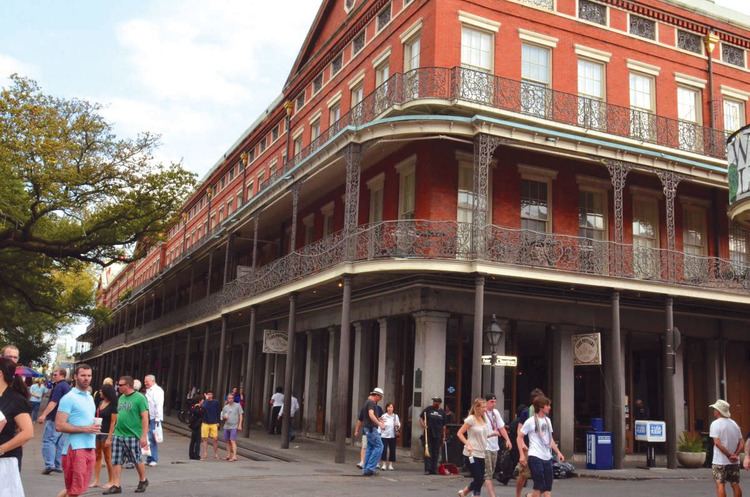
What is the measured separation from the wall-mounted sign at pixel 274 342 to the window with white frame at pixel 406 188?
5702mm

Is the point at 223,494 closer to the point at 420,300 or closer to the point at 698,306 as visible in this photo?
the point at 420,300

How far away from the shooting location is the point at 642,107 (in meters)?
22.0

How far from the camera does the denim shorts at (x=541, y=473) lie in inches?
362

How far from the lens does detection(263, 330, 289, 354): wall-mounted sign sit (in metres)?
22.2

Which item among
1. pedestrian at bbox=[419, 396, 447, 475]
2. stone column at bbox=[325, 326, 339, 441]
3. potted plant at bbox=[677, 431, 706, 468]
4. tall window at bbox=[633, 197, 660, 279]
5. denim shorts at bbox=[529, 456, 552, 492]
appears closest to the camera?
denim shorts at bbox=[529, 456, 552, 492]

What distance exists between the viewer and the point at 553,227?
65.2 ft

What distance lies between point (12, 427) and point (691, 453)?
658 inches

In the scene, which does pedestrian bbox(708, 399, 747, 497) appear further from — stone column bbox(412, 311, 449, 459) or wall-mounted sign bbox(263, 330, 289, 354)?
wall-mounted sign bbox(263, 330, 289, 354)

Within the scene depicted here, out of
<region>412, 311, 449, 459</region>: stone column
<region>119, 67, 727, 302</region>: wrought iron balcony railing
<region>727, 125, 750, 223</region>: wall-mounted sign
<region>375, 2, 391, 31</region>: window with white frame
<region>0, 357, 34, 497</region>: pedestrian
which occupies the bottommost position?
<region>0, 357, 34, 497</region>: pedestrian

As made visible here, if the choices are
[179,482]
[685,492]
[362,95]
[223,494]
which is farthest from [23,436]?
[362,95]

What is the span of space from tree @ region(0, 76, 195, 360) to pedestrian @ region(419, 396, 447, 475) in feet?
49.0

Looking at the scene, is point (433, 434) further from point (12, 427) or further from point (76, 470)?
point (12, 427)

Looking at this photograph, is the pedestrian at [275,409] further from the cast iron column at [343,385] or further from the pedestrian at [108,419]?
the pedestrian at [108,419]

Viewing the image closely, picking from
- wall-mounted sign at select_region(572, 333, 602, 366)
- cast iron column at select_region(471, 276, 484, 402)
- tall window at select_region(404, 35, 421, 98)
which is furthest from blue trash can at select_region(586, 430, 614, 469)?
tall window at select_region(404, 35, 421, 98)
